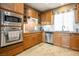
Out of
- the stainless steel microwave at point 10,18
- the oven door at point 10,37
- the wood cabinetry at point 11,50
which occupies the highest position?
the stainless steel microwave at point 10,18

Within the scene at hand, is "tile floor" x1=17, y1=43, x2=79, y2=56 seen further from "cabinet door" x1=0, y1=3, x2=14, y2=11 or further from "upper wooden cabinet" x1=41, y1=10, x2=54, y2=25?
"upper wooden cabinet" x1=41, y1=10, x2=54, y2=25

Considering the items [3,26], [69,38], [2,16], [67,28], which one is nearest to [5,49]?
[3,26]

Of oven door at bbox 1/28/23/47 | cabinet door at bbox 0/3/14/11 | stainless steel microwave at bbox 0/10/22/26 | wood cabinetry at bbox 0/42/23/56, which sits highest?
cabinet door at bbox 0/3/14/11

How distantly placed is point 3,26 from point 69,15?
3611mm

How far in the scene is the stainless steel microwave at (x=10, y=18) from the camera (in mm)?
2658

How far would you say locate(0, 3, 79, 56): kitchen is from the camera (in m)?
2.86

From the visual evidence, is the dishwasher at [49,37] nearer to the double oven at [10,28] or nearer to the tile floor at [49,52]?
the tile floor at [49,52]

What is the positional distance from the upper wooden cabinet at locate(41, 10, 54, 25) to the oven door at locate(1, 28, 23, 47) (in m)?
3.23

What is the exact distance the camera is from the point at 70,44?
4441 millimetres

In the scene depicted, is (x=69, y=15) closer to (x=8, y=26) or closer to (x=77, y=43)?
(x=77, y=43)

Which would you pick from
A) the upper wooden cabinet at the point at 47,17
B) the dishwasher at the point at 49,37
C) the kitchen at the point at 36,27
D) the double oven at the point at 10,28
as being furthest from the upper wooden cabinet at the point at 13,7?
the upper wooden cabinet at the point at 47,17

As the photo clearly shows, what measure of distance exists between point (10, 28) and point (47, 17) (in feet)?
12.7

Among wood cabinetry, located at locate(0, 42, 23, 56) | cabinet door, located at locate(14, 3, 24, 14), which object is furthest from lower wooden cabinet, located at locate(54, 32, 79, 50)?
cabinet door, located at locate(14, 3, 24, 14)

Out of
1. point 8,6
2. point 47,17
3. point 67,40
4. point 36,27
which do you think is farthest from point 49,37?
point 8,6
